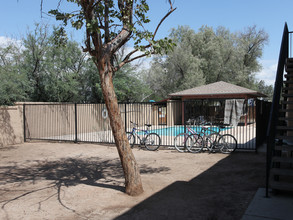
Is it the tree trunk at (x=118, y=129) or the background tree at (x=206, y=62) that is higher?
the background tree at (x=206, y=62)

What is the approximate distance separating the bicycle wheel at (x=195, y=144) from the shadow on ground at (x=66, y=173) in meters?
2.67

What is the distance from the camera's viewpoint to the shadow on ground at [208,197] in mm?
4711

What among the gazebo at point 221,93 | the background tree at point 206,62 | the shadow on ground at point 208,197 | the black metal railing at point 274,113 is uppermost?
the background tree at point 206,62

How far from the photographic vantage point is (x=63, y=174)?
768 cm

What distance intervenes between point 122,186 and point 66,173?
215 centimetres

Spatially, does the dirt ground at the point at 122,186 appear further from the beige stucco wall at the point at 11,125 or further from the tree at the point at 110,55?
the beige stucco wall at the point at 11,125

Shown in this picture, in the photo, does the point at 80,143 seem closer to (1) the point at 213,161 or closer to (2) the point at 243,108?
(1) the point at 213,161

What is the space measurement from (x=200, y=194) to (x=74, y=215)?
248cm

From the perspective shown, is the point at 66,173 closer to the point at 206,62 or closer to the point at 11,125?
the point at 11,125

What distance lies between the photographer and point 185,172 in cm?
772

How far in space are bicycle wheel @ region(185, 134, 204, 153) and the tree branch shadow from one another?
2.65m

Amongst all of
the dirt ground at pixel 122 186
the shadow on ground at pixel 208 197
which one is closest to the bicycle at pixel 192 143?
the dirt ground at pixel 122 186

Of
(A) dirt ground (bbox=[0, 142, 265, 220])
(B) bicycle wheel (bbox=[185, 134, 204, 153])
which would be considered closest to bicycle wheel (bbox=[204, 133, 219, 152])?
(B) bicycle wheel (bbox=[185, 134, 204, 153])

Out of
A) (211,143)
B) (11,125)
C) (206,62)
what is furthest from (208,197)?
(206,62)
